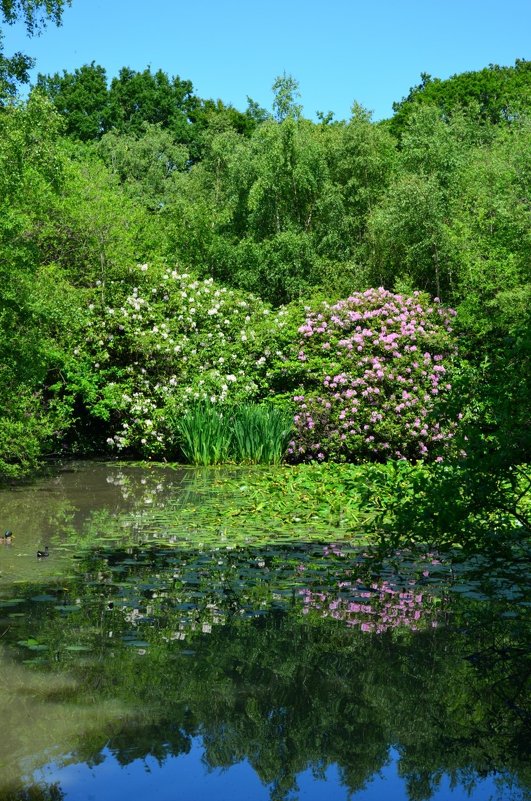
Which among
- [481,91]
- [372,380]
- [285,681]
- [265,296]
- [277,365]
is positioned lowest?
[285,681]

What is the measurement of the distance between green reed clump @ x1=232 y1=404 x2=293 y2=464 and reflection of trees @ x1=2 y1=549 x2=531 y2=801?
28.1 feet

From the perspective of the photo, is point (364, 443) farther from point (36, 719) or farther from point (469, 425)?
point (36, 719)

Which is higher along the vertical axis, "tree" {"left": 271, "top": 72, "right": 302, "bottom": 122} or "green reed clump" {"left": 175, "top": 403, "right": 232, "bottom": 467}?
"tree" {"left": 271, "top": 72, "right": 302, "bottom": 122}

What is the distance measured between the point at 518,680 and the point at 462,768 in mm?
1203

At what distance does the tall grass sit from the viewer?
53.1 feet

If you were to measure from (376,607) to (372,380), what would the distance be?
9417 millimetres

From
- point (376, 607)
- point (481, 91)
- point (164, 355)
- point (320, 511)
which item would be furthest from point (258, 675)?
point (481, 91)

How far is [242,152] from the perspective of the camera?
87.4ft

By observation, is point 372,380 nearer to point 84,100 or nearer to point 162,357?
point 162,357

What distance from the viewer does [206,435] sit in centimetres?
1622

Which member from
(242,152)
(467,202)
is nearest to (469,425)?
(467,202)

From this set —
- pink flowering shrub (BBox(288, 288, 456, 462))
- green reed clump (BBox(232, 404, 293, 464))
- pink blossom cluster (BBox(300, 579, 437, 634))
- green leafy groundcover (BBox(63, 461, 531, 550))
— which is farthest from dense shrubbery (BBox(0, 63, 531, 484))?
pink blossom cluster (BBox(300, 579, 437, 634))

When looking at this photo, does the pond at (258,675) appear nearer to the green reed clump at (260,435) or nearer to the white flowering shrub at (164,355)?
the green reed clump at (260,435)

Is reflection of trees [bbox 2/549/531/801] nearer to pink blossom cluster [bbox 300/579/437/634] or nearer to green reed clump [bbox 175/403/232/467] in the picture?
pink blossom cluster [bbox 300/579/437/634]
